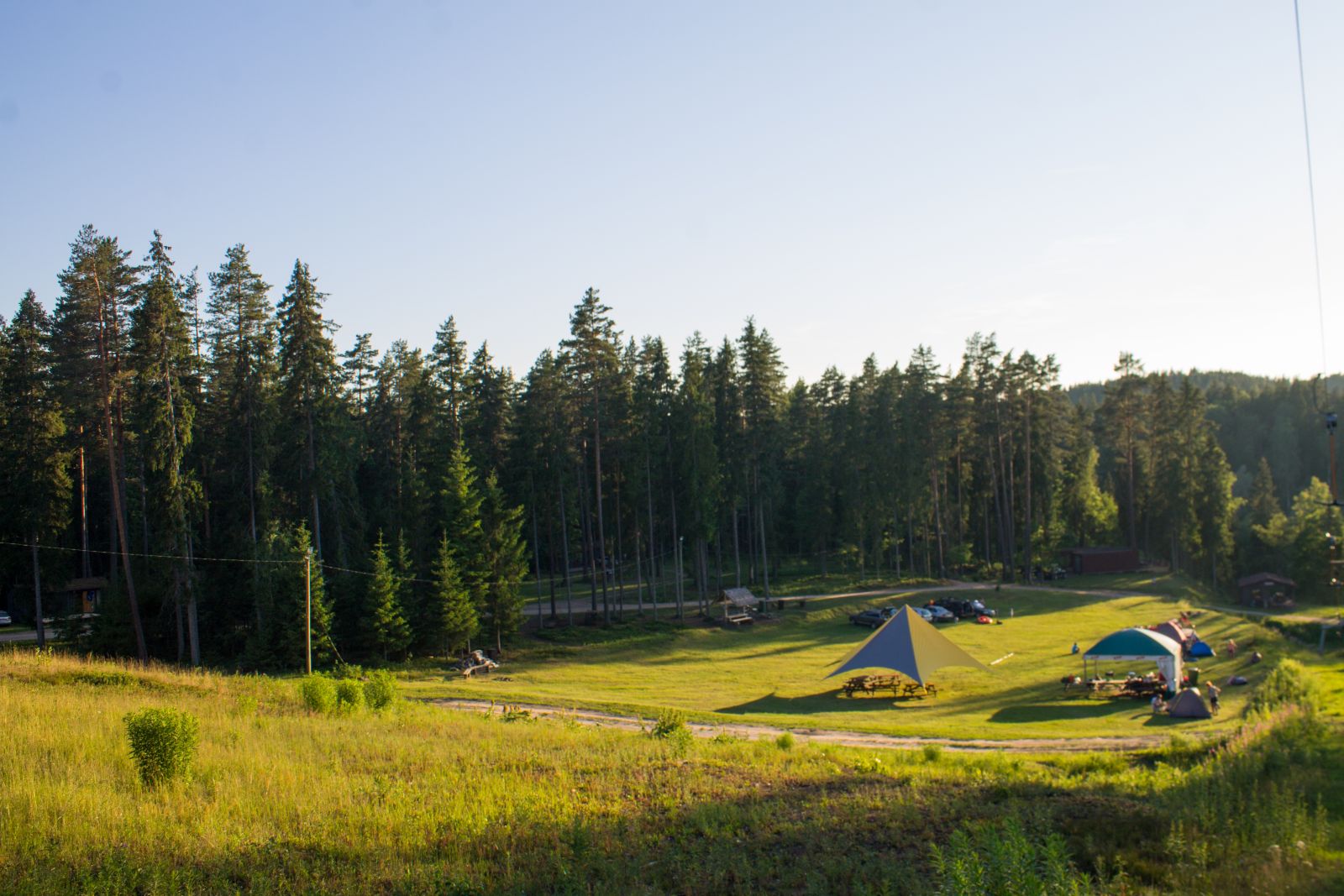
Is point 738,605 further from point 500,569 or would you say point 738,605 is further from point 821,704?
point 821,704

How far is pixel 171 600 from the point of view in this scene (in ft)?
120

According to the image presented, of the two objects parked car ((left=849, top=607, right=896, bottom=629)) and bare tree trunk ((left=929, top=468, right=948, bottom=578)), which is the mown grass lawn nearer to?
parked car ((left=849, top=607, right=896, bottom=629))

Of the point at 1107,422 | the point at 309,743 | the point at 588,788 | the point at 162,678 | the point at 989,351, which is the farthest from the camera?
the point at 1107,422

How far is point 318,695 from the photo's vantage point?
2066cm

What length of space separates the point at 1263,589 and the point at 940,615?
Result: 116ft

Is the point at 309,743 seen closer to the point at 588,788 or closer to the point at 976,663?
the point at 588,788

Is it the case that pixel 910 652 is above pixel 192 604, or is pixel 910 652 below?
below

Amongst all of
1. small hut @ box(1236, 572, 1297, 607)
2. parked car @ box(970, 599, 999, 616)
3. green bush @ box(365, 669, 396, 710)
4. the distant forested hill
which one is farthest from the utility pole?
the distant forested hill

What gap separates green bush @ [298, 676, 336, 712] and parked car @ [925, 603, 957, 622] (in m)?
38.0

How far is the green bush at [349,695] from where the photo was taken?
68.9ft

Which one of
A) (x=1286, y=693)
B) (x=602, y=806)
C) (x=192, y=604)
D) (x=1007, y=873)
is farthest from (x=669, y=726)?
(x=192, y=604)

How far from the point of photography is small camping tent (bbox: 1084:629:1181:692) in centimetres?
3034

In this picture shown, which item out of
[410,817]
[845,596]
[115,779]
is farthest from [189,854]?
[845,596]

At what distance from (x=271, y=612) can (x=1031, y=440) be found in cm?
6004
